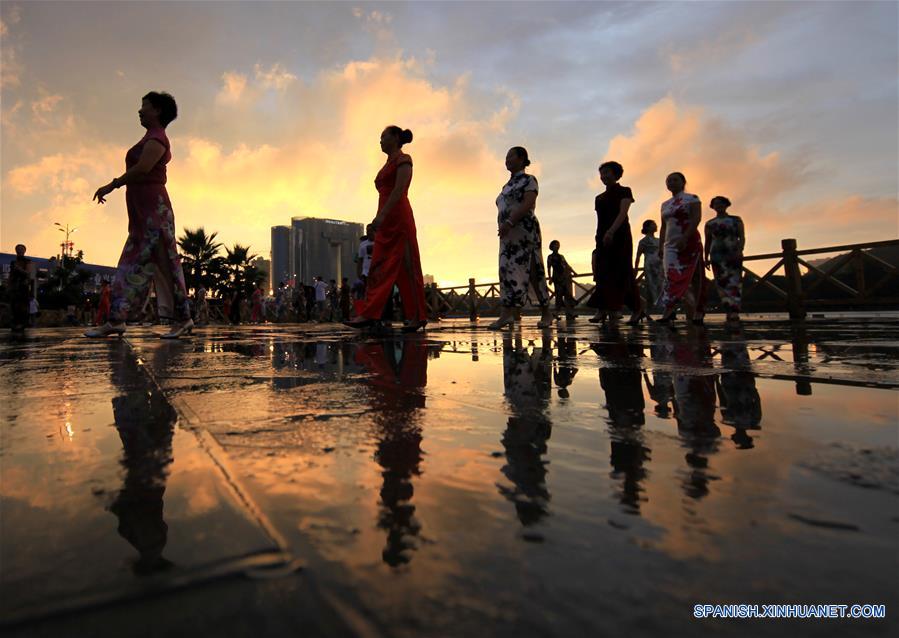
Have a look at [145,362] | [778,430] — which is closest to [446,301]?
[145,362]

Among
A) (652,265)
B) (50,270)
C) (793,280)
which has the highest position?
(50,270)

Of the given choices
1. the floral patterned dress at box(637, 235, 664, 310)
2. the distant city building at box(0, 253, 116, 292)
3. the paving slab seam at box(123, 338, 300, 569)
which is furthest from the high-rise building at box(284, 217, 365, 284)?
the paving slab seam at box(123, 338, 300, 569)

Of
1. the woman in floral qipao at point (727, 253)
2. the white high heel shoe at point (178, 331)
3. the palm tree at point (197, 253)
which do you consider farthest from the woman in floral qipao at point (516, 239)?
the palm tree at point (197, 253)

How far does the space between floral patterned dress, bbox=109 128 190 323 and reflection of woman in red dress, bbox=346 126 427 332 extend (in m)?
1.74

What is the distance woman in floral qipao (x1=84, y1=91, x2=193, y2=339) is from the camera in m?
4.28

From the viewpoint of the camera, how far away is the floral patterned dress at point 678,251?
5.94 metres

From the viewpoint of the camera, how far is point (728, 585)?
450 mm

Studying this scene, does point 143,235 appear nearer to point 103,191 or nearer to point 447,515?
point 103,191

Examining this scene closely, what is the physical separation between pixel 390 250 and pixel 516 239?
1.44 m

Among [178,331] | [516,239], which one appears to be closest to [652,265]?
[516,239]

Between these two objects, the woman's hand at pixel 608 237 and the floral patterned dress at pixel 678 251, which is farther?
the woman's hand at pixel 608 237

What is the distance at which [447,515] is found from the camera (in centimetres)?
60

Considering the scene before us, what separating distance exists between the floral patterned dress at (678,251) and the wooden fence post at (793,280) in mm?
3516

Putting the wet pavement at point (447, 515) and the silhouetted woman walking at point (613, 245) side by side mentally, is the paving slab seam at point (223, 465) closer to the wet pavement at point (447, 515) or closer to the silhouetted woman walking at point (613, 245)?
the wet pavement at point (447, 515)
